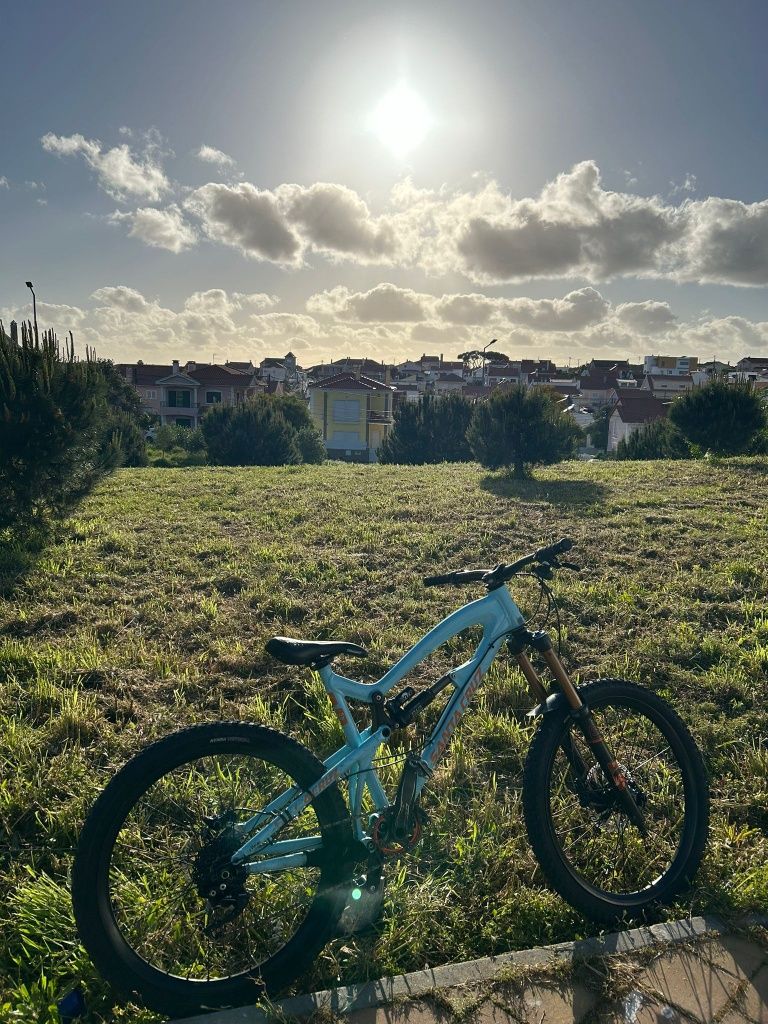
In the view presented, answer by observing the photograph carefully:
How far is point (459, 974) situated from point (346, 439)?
57.7 metres

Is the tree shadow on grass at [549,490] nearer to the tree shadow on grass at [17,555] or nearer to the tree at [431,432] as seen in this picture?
the tree shadow on grass at [17,555]

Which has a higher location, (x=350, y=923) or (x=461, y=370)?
(x=461, y=370)

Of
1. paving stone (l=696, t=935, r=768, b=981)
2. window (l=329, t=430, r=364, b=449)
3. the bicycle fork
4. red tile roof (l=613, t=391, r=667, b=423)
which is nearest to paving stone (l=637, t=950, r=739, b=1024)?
paving stone (l=696, t=935, r=768, b=981)

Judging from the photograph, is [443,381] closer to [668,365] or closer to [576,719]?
[668,365]

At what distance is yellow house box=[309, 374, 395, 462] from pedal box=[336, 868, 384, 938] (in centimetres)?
5657

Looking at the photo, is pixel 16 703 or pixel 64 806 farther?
pixel 16 703

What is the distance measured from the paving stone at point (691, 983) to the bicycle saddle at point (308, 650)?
136 cm

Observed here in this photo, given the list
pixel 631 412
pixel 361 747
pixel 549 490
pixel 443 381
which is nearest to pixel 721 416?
pixel 549 490

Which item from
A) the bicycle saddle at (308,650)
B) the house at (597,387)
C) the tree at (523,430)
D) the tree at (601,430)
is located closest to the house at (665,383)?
the house at (597,387)

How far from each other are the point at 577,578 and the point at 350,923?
4667 mm

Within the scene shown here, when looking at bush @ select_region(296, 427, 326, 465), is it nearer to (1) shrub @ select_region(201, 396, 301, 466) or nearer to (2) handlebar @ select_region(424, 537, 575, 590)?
(1) shrub @ select_region(201, 396, 301, 466)

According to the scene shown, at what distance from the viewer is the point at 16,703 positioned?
3.80 m

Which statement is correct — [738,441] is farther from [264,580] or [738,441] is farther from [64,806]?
[64,806]

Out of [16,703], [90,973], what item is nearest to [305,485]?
[16,703]
